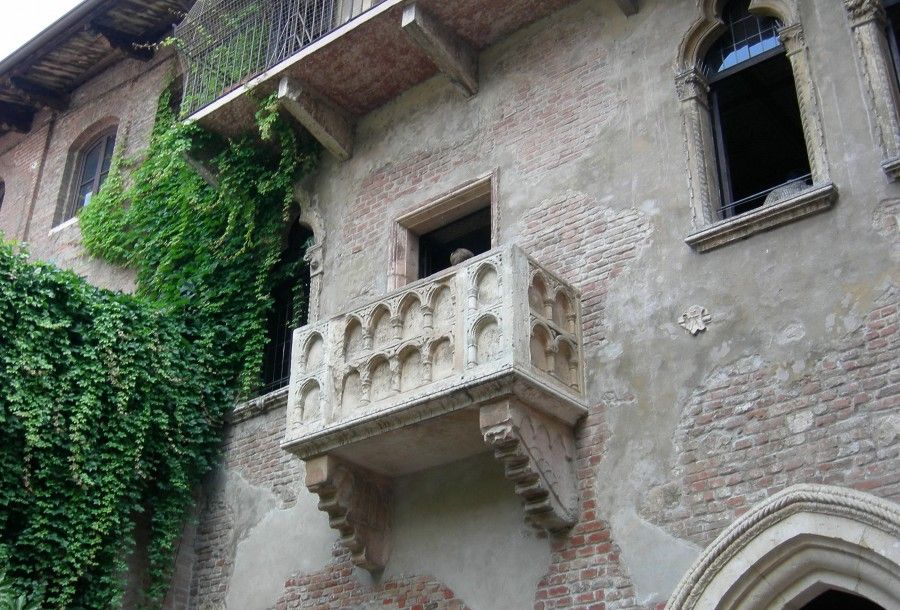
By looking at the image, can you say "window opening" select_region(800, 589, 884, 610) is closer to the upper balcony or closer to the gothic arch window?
the upper balcony

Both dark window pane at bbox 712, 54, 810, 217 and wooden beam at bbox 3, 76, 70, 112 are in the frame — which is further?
wooden beam at bbox 3, 76, 70, 112

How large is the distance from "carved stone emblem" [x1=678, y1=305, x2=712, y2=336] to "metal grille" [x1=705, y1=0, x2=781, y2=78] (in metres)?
2.17

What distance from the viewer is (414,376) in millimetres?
8289

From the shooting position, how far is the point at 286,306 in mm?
11508

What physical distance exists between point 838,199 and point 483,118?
3.71 meters

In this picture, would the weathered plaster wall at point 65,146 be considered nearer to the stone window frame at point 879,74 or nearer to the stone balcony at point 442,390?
the stone balcony at point 442,390

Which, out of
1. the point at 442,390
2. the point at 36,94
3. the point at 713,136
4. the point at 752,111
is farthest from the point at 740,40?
the point at 36,94

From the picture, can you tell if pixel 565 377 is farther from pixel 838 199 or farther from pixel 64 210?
pixel 64 210

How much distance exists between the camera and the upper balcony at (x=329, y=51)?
1024 centimetres

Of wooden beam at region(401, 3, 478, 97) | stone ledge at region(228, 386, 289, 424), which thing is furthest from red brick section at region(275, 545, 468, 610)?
wooden beam at region(401, 3, 478, 97)

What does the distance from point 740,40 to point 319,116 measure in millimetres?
4201

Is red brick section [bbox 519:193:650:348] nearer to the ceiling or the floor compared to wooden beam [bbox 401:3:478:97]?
nearer to the floor

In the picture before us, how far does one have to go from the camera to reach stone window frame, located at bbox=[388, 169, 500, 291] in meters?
9.99

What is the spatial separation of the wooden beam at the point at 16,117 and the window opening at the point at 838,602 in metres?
13.2
